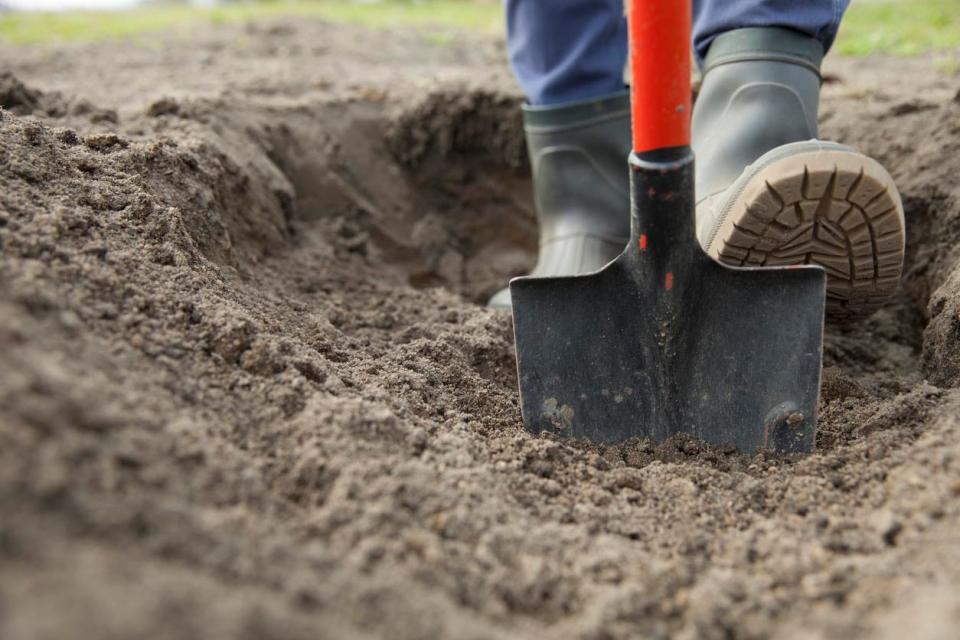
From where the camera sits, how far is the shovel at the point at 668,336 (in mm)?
1603

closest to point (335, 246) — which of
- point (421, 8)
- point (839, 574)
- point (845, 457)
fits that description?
point (845, 457)

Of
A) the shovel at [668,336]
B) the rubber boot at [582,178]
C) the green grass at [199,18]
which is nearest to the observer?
the shovel at [668,336]

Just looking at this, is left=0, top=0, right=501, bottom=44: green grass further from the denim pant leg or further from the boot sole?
the boot sole

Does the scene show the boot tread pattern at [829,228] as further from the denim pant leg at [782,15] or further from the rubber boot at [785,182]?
the denim pant leg at [782,15]

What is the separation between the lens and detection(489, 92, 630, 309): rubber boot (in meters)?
2.53

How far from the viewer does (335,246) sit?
2.71m

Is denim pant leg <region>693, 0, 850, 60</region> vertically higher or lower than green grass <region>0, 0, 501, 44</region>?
lower

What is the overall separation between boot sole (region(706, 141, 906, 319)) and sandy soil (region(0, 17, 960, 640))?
0.82ft

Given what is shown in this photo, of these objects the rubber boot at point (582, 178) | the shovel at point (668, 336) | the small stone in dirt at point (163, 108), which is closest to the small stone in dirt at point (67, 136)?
the small stone in dirt at point (163, 108)

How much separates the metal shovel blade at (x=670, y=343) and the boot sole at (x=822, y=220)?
0.45ft

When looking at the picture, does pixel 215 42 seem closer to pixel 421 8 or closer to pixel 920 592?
pixel 421 8

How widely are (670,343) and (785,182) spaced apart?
1.36 feet

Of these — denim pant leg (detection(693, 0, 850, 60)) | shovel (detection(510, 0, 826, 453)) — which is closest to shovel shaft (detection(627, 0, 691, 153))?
shovel (detection(510, 0, 826, 453))

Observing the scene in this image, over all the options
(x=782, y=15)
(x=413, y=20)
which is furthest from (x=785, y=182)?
(x=413, y=20)
